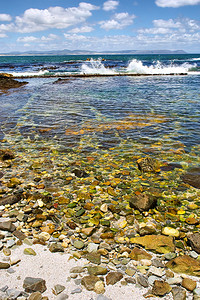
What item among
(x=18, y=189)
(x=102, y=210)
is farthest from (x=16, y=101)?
(x=102, y=210)

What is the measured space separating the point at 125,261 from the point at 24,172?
12.0 feet

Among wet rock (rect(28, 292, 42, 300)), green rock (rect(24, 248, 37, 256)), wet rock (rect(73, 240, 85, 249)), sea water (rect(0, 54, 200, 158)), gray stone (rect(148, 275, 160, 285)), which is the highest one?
sea water (rect(0, 54, 200, 158))

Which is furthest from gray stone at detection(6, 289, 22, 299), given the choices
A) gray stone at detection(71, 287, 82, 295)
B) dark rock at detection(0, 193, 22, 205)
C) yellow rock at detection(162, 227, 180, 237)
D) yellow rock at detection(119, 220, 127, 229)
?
yellow rock at detection(162, 227, 180, 237)

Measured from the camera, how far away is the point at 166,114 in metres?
12.0

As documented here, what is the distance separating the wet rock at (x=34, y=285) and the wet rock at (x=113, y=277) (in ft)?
2.48

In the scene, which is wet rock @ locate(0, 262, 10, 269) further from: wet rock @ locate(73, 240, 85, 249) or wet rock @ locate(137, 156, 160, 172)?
wet rock @ locate(137, 156, 160, 172)

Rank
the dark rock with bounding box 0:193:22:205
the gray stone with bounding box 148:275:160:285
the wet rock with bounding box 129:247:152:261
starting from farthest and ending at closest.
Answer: the dark rock with bounding box 0:193:22:205
the wet rock with bounding box 129:247:152:261
the gray stone with bounding box 148:275:160:285

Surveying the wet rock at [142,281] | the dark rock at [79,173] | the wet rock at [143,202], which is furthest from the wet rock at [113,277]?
the dark rock at [79,173]

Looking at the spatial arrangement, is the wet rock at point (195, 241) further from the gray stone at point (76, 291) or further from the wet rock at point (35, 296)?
the wet rock at point (35, 296)

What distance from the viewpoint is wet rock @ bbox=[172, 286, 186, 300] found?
2.61 m

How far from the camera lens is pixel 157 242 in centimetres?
351

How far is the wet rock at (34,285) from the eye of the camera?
2684 millimetres

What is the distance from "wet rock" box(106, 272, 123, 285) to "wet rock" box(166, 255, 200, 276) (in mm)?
679

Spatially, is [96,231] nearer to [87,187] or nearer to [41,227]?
[41,227]
